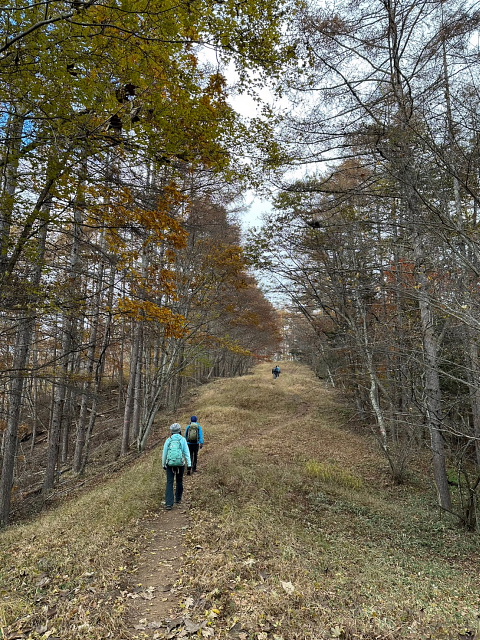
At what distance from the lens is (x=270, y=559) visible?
5.03 m

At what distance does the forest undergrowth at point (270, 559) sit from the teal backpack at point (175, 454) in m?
0.97

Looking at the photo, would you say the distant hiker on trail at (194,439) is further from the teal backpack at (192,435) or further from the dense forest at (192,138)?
the dense forest at (192,138)

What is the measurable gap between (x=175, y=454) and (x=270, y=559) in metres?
3.32

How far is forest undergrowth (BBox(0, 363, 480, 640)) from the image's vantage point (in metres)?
3.69

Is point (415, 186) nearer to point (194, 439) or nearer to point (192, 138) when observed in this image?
point (192, 138)

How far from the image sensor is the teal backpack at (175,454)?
305 inches

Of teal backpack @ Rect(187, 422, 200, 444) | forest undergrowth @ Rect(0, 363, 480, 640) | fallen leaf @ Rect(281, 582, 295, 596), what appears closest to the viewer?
forest undergrowth @ Rect(0, 363, 480, 640)

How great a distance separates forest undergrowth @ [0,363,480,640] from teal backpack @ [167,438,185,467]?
38.0 inches

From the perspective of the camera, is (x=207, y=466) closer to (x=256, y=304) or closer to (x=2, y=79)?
(x=2, y=79)

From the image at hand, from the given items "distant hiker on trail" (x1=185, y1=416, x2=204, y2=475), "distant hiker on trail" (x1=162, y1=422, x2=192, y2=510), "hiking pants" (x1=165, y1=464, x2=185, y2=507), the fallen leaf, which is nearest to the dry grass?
"hiking pants" (x1=165, y1=464, x2=185, y2=507)

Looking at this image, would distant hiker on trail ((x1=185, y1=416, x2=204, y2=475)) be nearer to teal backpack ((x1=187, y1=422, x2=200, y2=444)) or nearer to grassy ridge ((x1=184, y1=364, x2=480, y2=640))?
teal backpack ((x1=187, y1=422, x2=200, y2=444))

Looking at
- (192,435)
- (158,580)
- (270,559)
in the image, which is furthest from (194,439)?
(270,559)

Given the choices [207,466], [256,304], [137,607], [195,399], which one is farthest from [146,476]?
[256,304]

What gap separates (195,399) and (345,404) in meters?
9.15
